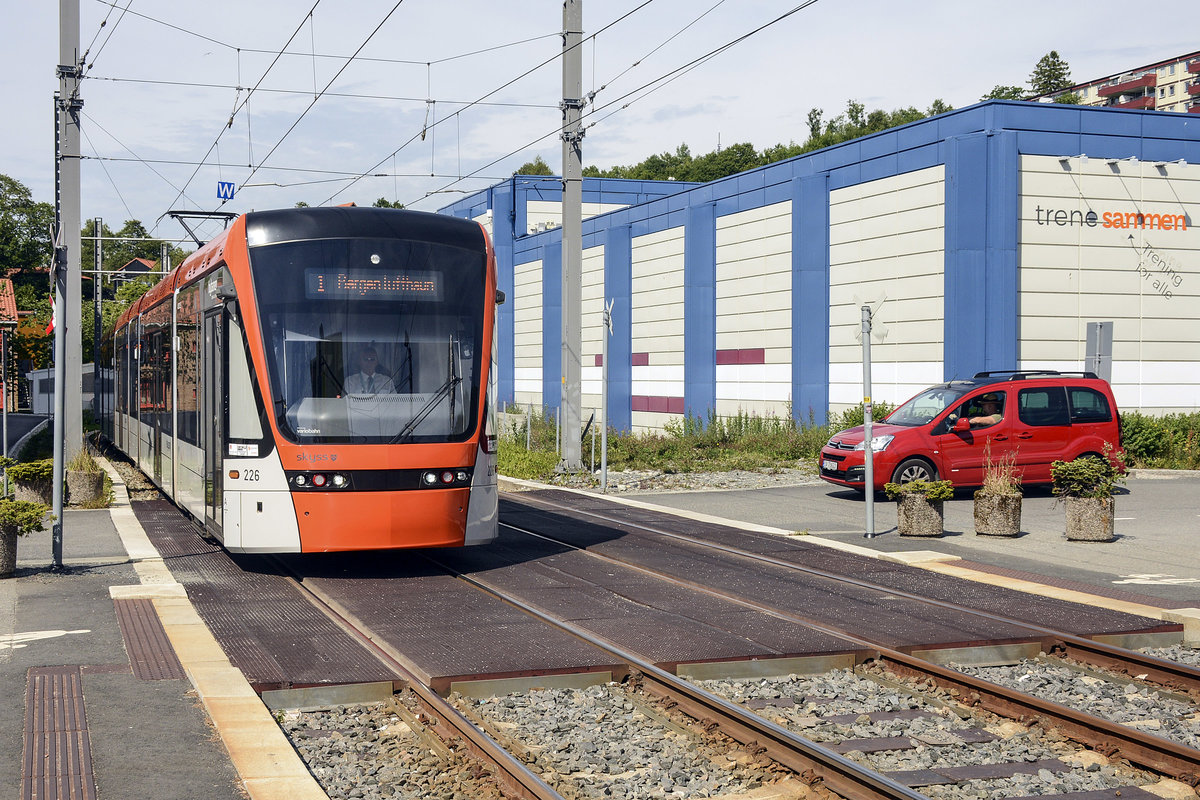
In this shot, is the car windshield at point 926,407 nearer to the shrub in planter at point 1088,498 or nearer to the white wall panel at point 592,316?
the shrub in planter at point 1088,498

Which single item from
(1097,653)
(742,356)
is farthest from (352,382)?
(742,356)

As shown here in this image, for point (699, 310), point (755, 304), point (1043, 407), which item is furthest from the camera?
point (699, 310)

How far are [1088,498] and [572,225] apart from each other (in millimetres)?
12614

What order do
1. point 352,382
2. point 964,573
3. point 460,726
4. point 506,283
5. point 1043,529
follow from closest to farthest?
point 460,726, point 352,382, point 964,573, point 1043,529, point 506,283

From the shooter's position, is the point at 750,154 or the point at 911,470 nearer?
the point at 911,470

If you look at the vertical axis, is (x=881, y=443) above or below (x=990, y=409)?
below

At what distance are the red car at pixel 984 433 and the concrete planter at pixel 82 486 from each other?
37.5ft

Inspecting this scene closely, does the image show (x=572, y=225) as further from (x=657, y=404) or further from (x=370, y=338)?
(x=657, y=404)

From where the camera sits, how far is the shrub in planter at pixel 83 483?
58.7 feet

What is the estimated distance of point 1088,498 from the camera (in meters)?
14.6

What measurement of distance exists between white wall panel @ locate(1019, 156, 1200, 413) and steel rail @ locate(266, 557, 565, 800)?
884 inches

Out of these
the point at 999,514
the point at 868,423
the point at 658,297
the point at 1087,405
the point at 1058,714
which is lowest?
the point at 1058,714

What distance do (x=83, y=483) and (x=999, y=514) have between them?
1289 cm

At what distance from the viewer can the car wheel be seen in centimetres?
1900
